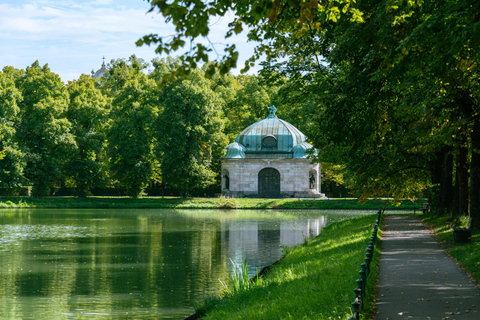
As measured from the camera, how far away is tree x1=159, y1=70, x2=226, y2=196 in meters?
59.1

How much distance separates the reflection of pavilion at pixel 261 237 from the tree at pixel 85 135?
27894 millimetres

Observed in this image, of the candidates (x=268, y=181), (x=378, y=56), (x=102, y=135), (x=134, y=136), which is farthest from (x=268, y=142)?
(x=378, y=56)

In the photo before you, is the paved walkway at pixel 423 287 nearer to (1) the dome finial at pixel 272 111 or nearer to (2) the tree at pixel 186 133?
(2) the tree at pixel 186 133

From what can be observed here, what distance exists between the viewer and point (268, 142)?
65875 millimetres

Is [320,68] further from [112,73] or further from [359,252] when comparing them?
→ [112,73]

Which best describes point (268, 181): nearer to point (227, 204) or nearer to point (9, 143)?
point (227, 204)

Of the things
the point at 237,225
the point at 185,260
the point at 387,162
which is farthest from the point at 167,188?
the point at 185,260

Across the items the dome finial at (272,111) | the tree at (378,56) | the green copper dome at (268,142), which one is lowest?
the tree at (378,56)

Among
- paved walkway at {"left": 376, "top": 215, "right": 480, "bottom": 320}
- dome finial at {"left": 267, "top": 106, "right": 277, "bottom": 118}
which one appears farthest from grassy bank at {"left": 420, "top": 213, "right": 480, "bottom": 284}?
dome finial at {"left": 267, "top": 106, "right": 277, "bottom": 118}

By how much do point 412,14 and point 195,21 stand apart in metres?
7.70

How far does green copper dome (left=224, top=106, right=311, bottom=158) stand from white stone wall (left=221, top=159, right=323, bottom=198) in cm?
80

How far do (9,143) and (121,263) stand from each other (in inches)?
1521

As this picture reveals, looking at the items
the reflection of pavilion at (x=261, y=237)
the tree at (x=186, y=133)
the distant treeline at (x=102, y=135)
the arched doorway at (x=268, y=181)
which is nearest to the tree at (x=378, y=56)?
the reflection of pavilion at (x=261, y=237)

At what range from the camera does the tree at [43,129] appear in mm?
56781
